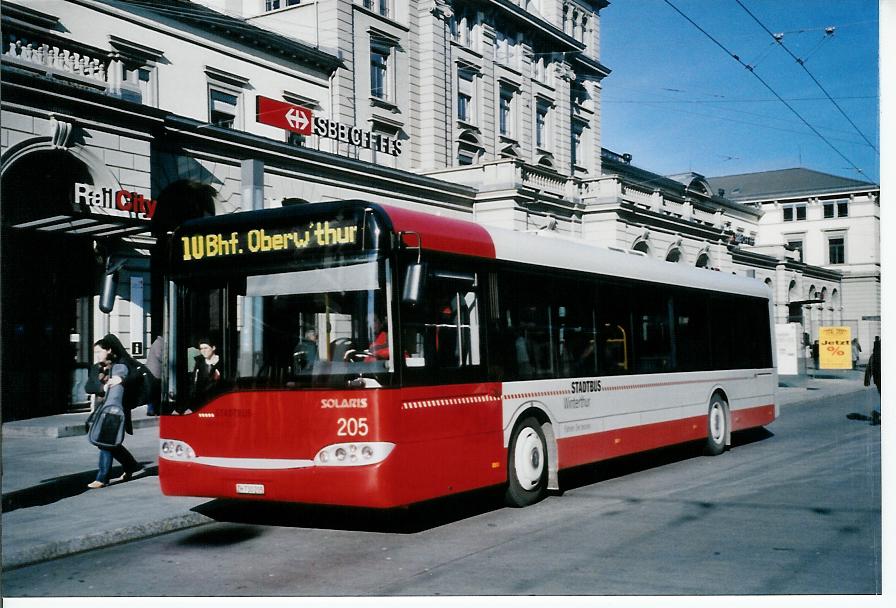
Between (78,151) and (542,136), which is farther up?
(542,136)

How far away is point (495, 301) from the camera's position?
9.17m

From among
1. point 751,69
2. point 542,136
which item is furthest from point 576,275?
point 542,136

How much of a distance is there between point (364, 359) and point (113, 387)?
14.3 ft

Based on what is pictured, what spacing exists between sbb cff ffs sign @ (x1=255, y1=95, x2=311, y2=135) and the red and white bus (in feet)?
47.4

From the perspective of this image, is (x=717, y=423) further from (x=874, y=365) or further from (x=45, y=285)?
(x=45, y=285)

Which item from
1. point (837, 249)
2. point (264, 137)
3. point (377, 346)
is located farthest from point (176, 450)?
point (264, 137)

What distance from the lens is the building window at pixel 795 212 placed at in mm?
24672

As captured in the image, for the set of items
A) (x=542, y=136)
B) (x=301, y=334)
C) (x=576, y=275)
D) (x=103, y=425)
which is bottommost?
(x=103, y=425)

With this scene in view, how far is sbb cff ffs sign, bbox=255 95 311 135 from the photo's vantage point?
23.2 m

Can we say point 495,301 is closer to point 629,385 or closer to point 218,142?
point 629,385

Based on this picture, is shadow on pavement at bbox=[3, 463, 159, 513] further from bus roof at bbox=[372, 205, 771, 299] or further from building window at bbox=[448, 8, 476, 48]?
building window at bbox=[448, 8, 476, 48]

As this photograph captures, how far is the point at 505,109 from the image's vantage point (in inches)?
1304

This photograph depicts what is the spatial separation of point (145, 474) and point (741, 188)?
24.4 meters

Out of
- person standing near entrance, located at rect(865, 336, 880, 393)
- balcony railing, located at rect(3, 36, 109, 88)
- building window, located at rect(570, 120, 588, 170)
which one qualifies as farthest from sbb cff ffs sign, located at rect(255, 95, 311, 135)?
building window, located at rect(570, 120, 588, 170)
